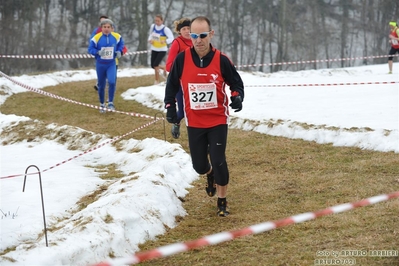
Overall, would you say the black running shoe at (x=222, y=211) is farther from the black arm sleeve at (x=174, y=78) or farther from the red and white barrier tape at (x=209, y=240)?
the red and white barrier tape at (x=209, y=240)

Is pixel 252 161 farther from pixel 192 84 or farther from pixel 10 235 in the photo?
pixel 10 235

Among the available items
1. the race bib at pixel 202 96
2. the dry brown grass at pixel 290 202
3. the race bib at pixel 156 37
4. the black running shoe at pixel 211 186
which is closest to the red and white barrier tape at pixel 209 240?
the dry brown grass at pixel 290 202

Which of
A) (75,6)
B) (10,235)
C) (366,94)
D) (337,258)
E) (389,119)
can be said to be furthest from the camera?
(75,6)

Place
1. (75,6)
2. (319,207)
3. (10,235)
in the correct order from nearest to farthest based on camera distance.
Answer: (10,235) < (319,207) < (75,6)

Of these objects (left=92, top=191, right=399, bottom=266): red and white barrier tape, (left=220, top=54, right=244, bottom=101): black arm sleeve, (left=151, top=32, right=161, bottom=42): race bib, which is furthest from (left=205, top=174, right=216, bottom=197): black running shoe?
(left=151, top=32, right=161, bottom=42): race bib

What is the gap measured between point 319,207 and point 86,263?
2.68 m

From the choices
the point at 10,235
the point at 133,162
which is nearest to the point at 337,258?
the point at 10,235

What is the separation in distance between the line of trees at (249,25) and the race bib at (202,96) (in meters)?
41.6

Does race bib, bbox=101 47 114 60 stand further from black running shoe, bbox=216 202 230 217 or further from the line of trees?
the line of trees

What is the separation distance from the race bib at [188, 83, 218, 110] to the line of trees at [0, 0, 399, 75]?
137ft

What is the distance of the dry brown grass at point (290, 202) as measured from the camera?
497 cm

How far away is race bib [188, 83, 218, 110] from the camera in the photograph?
5.90 meters

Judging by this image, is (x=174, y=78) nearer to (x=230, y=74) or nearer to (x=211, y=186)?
(x=230, y=74)

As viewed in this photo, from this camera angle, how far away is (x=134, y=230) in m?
5.62
